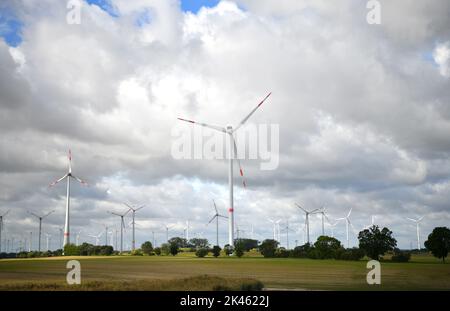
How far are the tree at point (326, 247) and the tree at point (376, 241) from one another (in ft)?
44.6

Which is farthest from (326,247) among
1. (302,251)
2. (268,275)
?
(268,275)

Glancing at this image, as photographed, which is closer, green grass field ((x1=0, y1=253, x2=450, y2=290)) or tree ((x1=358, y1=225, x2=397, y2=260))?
green grass field ((x1=0, y1=253, x2=450, y2=290))

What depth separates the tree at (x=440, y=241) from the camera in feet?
516

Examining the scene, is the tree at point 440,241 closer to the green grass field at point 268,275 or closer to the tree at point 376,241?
the tree at point 376,241

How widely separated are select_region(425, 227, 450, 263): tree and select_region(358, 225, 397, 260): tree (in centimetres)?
1473

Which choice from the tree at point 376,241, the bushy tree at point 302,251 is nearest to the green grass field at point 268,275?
the tree at point 376,241

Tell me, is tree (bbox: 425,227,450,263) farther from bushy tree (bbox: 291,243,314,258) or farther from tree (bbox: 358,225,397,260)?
bushy tree (bbox: 291,243,314,258)

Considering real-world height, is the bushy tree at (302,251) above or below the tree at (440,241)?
below

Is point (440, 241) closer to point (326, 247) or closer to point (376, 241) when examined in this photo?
point (376, 241)

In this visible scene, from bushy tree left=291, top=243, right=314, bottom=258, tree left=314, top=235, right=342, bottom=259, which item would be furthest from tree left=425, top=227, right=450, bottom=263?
bushy tree left=291, top=243, right=314, bottom=258

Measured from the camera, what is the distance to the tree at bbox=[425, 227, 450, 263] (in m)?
157

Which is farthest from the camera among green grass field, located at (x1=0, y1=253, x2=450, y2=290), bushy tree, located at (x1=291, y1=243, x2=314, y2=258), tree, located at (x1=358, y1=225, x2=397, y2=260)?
bushy tree, located at (x1=291, y1=243, x2=314, y2=258)
